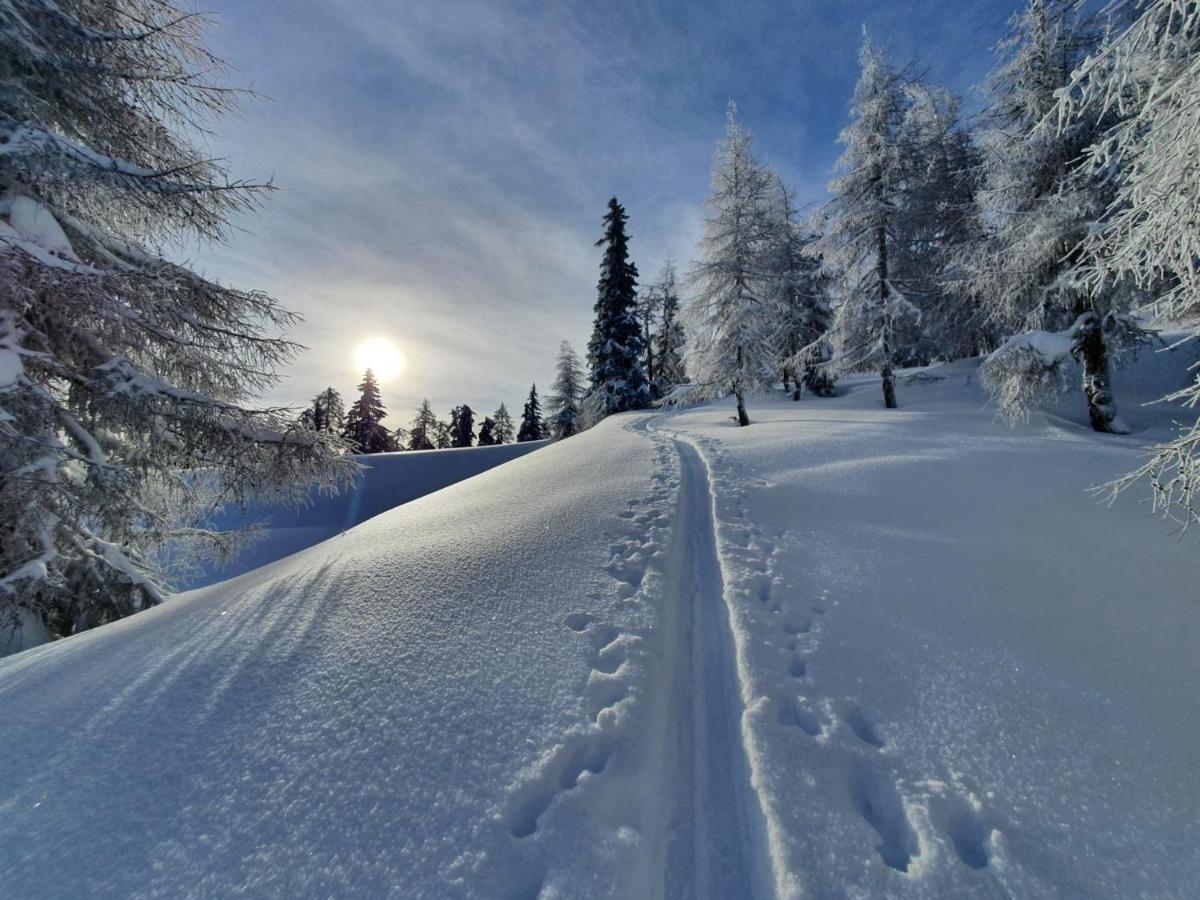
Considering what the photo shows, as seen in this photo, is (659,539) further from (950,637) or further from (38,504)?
(38,504)

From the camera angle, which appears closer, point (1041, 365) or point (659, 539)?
point (659, 539)

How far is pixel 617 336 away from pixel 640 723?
2338 cm

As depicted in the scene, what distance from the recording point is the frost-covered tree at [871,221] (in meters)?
14.5

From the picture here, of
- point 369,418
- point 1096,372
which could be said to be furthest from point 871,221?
point 369,418

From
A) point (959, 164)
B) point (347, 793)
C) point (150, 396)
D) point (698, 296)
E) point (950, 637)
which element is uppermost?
point (959, 164)

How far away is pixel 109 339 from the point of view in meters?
4.71

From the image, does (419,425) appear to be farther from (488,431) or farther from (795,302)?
(795,302)

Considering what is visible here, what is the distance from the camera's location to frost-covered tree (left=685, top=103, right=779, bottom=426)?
1559cm

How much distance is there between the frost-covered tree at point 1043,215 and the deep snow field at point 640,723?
21.4ft

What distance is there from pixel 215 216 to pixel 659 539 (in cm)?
646

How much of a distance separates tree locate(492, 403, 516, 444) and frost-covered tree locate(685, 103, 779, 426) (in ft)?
140

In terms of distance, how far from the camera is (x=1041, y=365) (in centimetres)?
929

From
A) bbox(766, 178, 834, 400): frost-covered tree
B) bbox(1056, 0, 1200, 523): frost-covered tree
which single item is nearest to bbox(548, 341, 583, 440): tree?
bbox(766, 178, 834, 400): frost-covered tree

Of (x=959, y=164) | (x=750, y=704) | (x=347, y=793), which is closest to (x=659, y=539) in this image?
(x=750, y=704)
